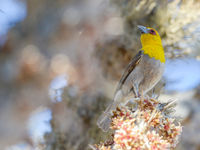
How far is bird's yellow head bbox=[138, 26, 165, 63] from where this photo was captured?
2.80 m

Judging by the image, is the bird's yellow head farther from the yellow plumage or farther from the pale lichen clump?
the pale lichen clump

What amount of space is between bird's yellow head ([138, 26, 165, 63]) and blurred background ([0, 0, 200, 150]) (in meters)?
0.50

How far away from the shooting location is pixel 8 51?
2047 mm

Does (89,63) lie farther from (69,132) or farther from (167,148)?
(167,148)

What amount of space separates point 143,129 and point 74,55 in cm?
158

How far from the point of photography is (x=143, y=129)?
5.38ft

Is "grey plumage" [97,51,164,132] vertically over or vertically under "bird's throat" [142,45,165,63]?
under

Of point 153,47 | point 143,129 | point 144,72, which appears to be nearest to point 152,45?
point 153,47

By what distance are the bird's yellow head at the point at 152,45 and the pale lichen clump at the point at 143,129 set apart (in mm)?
982

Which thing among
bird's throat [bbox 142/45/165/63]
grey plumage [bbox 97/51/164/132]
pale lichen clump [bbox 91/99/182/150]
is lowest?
pale lichen clump [bbox 91/99/182/150]

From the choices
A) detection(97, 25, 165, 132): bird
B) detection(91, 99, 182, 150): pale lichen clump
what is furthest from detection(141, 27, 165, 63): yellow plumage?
detection(91, 99, 182, 150): pale lichen clump

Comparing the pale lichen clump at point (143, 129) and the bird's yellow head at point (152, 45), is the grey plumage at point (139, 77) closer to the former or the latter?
the bird's yellow head at point (152, 45)

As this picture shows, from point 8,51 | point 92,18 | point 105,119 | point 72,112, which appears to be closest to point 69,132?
point 72,112

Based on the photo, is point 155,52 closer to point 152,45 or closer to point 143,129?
point 152,45
